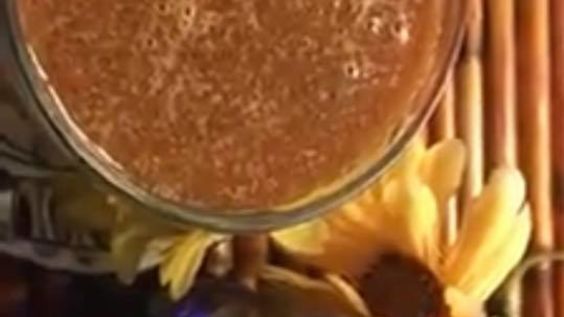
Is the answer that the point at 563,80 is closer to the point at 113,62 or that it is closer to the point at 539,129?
the point at 539,129

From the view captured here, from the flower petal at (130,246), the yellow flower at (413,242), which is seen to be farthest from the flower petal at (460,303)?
the flower petal at (130,246)

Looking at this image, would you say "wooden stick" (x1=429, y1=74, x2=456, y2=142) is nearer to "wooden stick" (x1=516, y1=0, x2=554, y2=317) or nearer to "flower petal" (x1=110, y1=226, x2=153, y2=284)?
"wooden stick" (x1=516, y1=0, x2=554, y2=317)

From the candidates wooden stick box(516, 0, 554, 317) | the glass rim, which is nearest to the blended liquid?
the glass rim

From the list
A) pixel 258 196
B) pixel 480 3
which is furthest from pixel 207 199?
pixel 480 3

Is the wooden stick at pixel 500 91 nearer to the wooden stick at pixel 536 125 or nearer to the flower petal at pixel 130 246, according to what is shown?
the wooden stick at pixel 536 125

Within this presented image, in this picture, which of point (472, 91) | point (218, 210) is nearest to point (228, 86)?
→ point (218, 210)

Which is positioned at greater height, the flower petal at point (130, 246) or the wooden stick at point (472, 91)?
the wooden stick at point (472, 91)

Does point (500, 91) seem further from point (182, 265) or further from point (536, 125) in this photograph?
point (182, 265)
